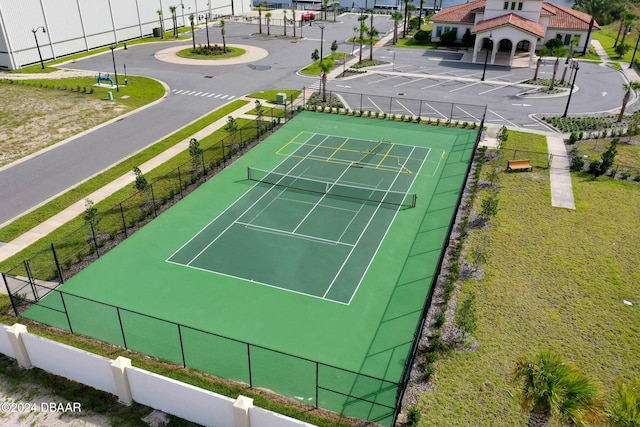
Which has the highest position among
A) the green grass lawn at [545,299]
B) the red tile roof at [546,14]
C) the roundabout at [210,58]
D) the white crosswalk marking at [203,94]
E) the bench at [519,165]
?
the red tile roof at [546,14]

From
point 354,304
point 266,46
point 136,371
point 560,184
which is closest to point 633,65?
point 560,184

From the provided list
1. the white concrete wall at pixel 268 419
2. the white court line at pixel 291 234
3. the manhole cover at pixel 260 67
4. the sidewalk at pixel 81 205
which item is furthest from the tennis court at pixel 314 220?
the manhole cover at pixel 260 67

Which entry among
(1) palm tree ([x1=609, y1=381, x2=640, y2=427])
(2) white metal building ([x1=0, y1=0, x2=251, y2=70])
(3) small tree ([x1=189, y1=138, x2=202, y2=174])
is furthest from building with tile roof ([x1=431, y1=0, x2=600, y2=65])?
(1) palm tree ([x1=609, y1=381, x2=640, y2=427])

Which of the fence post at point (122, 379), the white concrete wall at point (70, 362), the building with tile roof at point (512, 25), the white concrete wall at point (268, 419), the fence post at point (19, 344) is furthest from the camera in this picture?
the building with tile roof at point (512, 25)

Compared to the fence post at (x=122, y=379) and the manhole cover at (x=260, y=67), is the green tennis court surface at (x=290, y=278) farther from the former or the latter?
the manhole cover at (x=260, y=67)

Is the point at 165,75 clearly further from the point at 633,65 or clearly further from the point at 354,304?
the point at 633,65

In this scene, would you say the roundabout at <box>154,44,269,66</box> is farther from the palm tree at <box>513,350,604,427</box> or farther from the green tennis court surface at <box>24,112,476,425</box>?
the palm tree at <box>513,350,604,427</box>

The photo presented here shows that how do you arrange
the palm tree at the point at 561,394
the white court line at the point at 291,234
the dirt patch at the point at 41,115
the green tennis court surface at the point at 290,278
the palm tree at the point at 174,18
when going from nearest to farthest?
the palm tree at the point at 561,394 < the green tennis court surface at the point at 290,278 < the white court line at the point at 291,234 < the dirt patch at the point at 41,115 < the palm tree at the point at 174,18

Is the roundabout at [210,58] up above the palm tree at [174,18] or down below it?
below
